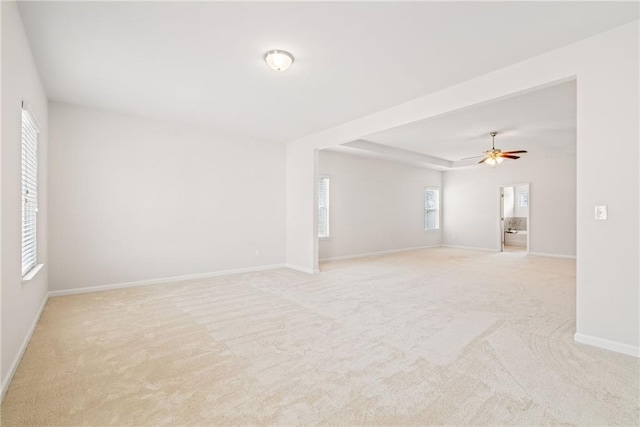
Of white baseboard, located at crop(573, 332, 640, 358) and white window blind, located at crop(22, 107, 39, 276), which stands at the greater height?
white window blind, located at crop(22, 107, 39, 276)

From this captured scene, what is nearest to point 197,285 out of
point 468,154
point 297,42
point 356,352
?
point 356,352

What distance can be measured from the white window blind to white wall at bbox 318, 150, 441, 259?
492cm

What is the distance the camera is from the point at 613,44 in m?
2.56

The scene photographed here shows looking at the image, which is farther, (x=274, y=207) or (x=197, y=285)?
(x=274, y=207)

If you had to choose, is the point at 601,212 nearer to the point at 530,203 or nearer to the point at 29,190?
the point at 29,190

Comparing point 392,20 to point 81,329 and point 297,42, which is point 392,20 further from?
point 81,329

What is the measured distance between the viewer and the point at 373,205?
840 centimetres

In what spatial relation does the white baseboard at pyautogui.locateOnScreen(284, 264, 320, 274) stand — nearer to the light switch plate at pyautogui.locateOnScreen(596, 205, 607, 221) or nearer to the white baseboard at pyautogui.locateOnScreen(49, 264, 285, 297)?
the white baseboard at pyautogui.locateOnScreen(49, 264, 285, 297)

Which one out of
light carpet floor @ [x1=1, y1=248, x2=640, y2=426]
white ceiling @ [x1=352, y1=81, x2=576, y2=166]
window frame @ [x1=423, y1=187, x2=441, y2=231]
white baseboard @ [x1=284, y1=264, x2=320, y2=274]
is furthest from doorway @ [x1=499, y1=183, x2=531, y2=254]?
white baseboard @ [x1=284, y1=264, x2=320, y2=274]

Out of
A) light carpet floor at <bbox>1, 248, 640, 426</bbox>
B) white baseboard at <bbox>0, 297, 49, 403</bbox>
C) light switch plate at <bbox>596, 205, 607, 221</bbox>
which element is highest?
light switch plate at <bbox>596, 205, 607, 221</bbox>

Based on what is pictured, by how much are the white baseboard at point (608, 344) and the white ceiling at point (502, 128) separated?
8.20 feet

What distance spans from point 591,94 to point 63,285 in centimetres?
646

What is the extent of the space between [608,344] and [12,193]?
485cm

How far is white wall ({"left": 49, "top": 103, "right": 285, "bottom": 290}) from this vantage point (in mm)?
4348
